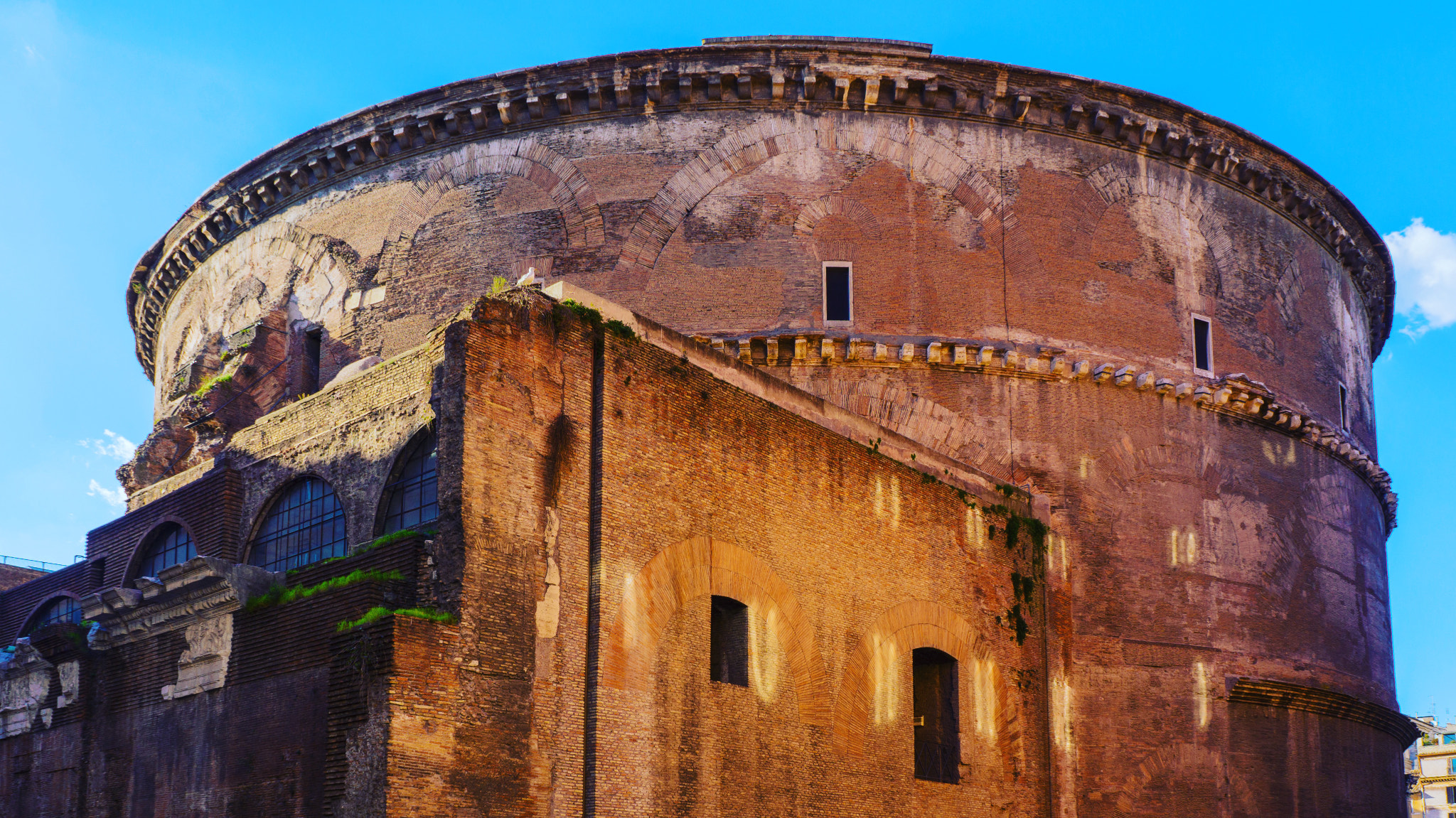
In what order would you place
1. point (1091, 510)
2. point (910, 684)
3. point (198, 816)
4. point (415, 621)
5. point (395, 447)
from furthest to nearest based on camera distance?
point (1091, 510)
point (910, 684)
point (395, 447)
point (198, 816)
point (415, 621)

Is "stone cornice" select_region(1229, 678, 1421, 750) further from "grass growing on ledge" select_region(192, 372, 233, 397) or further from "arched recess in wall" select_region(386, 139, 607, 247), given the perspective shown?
"grass growing on ledge" select_region(192, 372, 233, 397)

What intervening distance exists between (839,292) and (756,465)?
18.7 feet

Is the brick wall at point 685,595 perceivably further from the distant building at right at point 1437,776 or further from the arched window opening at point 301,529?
the distant building at right at point 1437,776

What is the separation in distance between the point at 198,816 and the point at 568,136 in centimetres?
1052

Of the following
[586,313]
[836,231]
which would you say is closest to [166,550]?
[586,313]

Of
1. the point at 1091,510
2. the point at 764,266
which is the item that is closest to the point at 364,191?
the point at 764,266

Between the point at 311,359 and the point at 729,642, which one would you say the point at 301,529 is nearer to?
the point at 729,642

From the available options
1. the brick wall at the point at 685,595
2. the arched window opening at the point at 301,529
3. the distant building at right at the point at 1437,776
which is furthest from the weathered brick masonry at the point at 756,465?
the distant building at right at the point at 1437,776

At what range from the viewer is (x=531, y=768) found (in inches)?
429

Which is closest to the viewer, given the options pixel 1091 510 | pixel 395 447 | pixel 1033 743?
pixel 395 447

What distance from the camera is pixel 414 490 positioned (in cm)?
1262

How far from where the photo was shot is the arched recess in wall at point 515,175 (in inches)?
755

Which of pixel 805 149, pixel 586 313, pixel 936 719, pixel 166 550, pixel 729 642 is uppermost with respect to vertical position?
pixel 805 149

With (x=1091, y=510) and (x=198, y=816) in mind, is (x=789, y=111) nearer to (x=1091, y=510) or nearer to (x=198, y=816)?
(x=1091, y=510)
